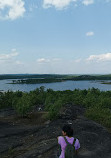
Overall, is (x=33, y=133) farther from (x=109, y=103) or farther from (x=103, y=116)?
(x=109, y=103)

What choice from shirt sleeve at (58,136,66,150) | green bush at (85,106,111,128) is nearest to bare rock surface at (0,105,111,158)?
green bush at (85,106,111,128)

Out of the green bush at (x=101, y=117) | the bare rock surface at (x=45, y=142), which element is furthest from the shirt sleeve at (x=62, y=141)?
the green bush at (x=101, y=117)

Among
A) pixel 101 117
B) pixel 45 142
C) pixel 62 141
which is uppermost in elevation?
pixel 62 141

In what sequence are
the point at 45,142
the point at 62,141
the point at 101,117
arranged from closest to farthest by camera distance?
the point at 62,141 < the point at 45,142 < the point at 101,117

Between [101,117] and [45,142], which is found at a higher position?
[45,142]

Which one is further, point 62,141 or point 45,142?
point 45,142

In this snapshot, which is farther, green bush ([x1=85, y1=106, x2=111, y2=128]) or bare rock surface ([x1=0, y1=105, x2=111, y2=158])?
green bush ([x1=85, y1=106, x2=111, y2=128])

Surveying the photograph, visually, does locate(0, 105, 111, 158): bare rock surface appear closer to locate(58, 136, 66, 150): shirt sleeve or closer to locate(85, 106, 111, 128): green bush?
locate(85, 106, 111, 128): green bush

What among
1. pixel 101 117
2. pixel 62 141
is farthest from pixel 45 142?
pixel 101 117

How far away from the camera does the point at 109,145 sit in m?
12.7

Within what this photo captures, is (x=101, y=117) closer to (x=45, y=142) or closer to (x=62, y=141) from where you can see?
(x=45, y=142)

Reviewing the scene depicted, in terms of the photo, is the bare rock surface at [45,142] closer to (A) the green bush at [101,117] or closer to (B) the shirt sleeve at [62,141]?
(A) the green bush at [101,117]

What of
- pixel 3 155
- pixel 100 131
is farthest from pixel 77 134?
pixel 3 155

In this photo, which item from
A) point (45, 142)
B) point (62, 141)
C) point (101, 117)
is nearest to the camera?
point (62, 141)
